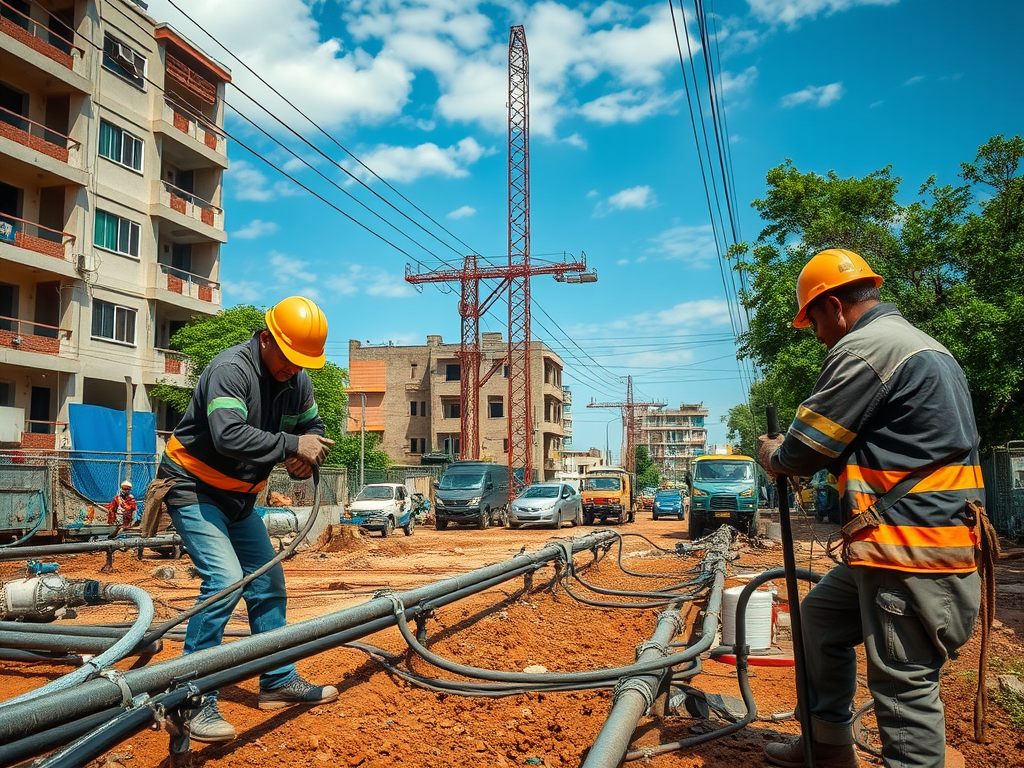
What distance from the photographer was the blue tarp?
17.7 metres

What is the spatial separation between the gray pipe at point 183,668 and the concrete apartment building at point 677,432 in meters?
162

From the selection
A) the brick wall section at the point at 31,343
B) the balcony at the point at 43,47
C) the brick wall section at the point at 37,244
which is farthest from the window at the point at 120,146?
the brick wall section at the point at 31,343

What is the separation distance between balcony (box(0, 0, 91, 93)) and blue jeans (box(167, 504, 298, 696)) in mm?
24359

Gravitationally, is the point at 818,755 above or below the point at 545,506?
above

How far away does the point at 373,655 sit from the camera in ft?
14.9

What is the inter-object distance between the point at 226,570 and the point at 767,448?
257 cm

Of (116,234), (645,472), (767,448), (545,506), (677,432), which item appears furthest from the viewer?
A: (677,432)

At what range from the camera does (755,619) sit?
17.0ft

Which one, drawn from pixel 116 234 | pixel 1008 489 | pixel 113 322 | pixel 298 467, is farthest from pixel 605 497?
pixel 298 467

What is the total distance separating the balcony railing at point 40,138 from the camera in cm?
2328

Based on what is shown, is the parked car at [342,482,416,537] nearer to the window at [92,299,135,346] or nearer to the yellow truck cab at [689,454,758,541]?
the yellow truck cab at [689,454,758,541]

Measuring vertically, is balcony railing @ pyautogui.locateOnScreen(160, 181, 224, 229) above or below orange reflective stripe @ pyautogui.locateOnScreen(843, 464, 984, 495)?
above

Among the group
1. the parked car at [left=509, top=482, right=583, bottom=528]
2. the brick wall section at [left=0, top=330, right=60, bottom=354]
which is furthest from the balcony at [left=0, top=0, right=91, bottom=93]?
the parked car at [left=509, top=482, right=583, bottom=528]

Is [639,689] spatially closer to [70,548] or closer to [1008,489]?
[70,548]
